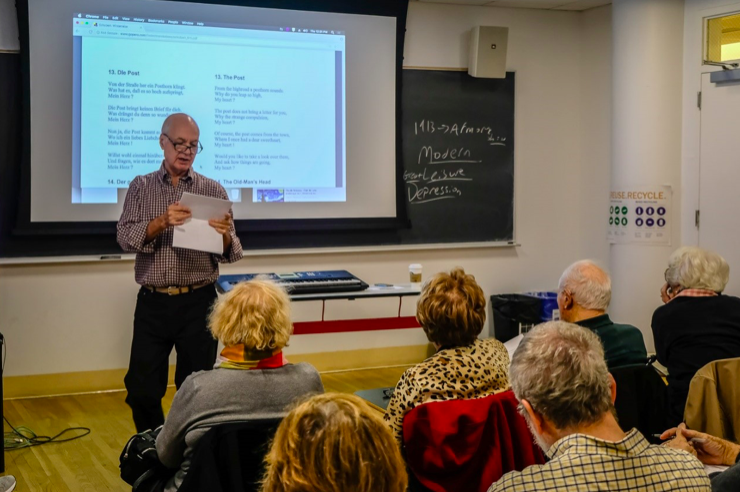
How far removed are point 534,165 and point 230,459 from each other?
4707mm

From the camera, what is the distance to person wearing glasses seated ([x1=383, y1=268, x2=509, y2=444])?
2.17m

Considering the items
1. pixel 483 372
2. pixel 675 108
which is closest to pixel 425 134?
pixel 675 108

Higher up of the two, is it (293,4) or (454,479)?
(293,4)

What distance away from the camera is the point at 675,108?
17.8ft

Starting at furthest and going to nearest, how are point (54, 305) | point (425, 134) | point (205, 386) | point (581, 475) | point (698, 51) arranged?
1. point (425, 134)
2. point (698, 51)
3. point (54, 305)
4. point (205, 386)
5. point (581, 475)

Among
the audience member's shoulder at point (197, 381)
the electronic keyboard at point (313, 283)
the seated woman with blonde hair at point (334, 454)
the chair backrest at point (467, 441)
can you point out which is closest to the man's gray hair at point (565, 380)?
the seated woman with blonde hair at point (334, 454)

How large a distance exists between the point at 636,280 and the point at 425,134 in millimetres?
1850

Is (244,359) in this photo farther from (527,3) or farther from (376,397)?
(527,3)

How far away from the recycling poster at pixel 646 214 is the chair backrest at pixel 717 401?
10.9ft

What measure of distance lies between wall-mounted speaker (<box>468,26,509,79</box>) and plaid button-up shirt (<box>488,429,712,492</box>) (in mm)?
4610

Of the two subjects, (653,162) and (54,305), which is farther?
(653,162)

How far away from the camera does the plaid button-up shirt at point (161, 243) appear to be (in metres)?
3.52

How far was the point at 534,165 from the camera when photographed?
6.11m

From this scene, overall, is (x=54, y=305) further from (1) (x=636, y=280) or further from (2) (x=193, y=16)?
(1) (x=636, y=280)
